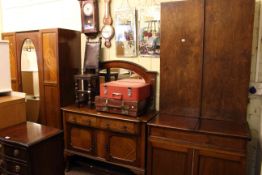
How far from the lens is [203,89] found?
2248mm

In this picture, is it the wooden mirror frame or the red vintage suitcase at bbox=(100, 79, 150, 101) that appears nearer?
the red vintage suitcase at bbox=(100, 79, 150, 101)

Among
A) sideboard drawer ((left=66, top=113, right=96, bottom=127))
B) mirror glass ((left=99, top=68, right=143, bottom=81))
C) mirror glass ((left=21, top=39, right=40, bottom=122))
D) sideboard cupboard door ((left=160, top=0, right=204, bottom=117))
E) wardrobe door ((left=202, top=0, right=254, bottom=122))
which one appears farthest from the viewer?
mirror glass ((left=21, top=39, right=40, bottom=122))

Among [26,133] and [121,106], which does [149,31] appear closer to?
[121,106]

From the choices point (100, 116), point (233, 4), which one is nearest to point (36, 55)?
point (100, 116)

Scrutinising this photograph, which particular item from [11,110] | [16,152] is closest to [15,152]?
[16,152]

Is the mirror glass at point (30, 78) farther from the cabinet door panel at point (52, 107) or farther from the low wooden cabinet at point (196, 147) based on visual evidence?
the low wooden cabinet at point (196, 147)

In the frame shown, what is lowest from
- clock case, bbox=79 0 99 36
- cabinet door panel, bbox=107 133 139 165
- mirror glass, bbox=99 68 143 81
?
cabinet door panel, bbox=107 133 139 165

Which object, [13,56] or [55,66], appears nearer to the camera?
[55,66]

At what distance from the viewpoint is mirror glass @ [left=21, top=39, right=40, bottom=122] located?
317 centimetres

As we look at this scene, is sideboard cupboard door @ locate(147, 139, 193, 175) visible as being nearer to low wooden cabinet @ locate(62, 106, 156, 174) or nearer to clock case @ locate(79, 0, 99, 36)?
low wooden cabinet @ locate(62, 106, 156, 174)

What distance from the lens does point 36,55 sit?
3059 mm

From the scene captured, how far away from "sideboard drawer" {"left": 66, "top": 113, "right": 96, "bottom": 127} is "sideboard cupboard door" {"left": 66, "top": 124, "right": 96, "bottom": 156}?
80mm

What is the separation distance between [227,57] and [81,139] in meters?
1.87

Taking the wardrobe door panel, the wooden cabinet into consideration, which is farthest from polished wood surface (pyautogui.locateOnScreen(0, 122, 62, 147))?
the wardrobe door panel
